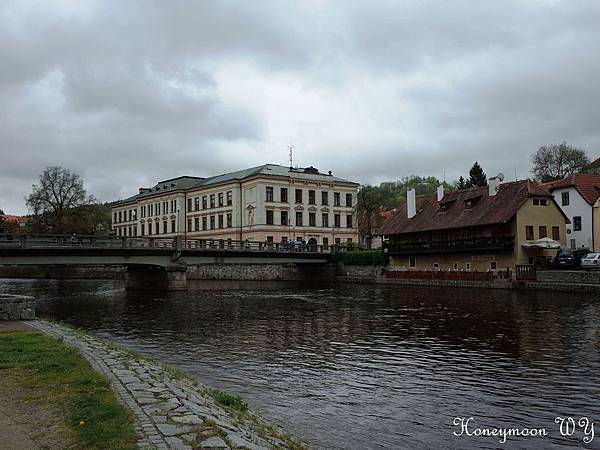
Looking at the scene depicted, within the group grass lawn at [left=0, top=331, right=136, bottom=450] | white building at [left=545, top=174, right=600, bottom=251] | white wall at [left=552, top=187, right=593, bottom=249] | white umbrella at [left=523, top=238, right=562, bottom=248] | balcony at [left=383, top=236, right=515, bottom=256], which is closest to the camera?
grass lawn at [left=0, top=331, right=136, bottom=450]

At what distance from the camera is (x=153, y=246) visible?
52.0 metres

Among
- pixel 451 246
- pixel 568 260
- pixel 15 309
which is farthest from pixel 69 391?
pixel 451 246

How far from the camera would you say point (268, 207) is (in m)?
78.7

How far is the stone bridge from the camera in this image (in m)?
43.6

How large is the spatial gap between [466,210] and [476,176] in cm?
3505

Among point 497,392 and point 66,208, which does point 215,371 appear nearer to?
point 497,392

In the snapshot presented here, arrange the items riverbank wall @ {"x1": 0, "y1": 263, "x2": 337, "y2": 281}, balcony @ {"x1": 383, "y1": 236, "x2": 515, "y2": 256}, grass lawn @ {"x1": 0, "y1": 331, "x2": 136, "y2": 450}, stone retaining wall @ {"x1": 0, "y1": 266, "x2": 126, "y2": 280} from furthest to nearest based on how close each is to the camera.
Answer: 1. stone retaining wall @ {"x1": 0, "y1": 266, "x2": 126, "y2": 280}
2. riverbank wall @ {"x1": 0, "y1": 263, "x2": 337, "y2": 281}
3. balcony @ {"x1": 383, "y1": 236, "x2": 515, "y2": 256}
4. grass lawn @ {"x1": 0, "y1": 331, "x2": 136, "y2": 450}

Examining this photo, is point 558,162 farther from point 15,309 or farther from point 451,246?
point 15,309

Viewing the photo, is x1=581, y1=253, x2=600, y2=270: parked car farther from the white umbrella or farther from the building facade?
the building facade

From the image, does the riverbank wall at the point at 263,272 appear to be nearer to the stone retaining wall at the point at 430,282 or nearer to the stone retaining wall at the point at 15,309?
the stone retaining wall at the point at 430,282

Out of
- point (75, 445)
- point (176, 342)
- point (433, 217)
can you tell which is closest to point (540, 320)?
point (176, 342)

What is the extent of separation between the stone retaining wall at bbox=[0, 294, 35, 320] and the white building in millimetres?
49796

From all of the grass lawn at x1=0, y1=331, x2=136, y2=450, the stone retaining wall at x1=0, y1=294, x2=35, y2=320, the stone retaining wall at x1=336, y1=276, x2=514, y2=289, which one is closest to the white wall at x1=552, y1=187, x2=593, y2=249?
the stone retaining wall at x1=336, y1=276, x2=514, y2=289

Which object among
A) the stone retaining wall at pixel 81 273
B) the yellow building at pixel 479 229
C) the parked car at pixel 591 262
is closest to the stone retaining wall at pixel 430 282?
the yellow building at pixel 479 229
